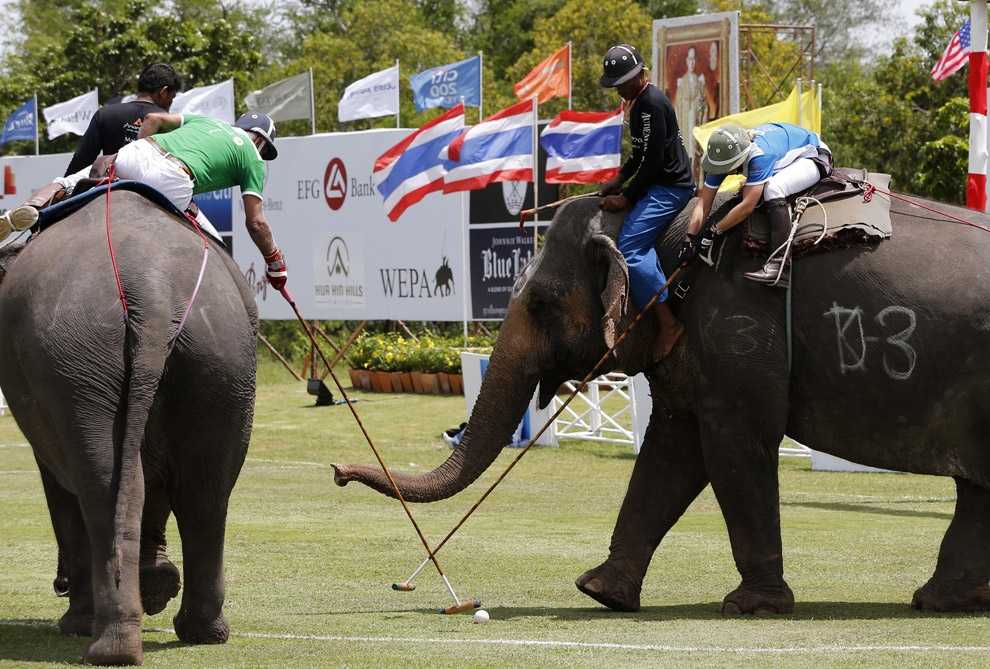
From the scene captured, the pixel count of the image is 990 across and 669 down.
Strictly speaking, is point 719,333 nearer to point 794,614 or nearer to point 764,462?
point 764,462

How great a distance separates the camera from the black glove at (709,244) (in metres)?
9.88

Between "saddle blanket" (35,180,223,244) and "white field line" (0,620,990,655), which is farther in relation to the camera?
"saddle blanket" (35,180,223,244)

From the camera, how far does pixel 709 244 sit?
32.4 feet

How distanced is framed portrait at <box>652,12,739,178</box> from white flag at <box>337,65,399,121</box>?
30.1ft

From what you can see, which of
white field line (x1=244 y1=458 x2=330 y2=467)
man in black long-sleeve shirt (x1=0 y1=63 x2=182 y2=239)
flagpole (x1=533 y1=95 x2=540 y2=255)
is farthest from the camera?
flagpole (x1=533 y1=95 x2=540 y2=255)

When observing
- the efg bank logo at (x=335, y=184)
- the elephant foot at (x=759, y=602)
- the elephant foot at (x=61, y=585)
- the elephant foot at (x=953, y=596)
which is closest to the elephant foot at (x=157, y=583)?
the elephant foot at (x=61, y=585)

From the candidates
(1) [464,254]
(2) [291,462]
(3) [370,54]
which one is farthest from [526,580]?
(3) [370,54]

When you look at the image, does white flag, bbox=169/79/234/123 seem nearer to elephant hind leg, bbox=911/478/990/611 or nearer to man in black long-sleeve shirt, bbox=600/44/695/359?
man in black long-sleeve shirt, bbox=600/44/695/359

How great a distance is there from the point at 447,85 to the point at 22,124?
52.1ft

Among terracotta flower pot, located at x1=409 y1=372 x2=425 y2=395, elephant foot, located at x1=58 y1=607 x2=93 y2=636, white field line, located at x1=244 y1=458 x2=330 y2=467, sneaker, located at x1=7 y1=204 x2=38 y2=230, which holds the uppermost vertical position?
sneaker, located at x1=7 y1=204 x2=38 y2=230

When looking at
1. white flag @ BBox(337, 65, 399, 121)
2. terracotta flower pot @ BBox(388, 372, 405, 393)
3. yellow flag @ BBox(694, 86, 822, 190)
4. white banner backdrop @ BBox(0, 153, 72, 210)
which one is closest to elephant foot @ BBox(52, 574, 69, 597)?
yellow flag @ BBox(694, 86, 822, 190)

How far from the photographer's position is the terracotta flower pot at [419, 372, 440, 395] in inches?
1204

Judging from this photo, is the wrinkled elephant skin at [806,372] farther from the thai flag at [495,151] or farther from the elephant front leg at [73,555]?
the thai flag at [495,151]

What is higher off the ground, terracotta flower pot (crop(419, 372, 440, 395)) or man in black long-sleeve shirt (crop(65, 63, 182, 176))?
man in black long-sleeve shirt (crop(65, 63, 182, 176))
